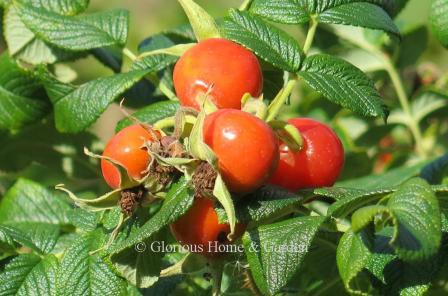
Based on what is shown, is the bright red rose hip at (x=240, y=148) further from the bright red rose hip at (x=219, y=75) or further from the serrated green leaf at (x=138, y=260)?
the serrated green leaf at (x=138, y=260)

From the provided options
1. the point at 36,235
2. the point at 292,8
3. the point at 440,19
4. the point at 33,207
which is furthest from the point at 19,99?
the point at 440,19

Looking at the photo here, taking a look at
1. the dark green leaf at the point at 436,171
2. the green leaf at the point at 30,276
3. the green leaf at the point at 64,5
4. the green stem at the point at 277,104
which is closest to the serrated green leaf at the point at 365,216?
the green stem at the point at 277,104

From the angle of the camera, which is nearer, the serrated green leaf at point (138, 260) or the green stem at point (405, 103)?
the serrated green leaf at point (138, 260)

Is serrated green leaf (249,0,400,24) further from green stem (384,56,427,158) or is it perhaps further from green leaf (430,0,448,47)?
green stem (384,56,427,158)

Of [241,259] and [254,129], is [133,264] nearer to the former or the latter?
[241,259]

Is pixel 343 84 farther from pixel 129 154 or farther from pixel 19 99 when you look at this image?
pixel 19 99

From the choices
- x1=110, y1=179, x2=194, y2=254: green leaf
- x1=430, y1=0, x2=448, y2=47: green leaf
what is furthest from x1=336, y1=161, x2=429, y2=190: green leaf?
x1=110, y1=179, x2=194, y2=254: green leaf
